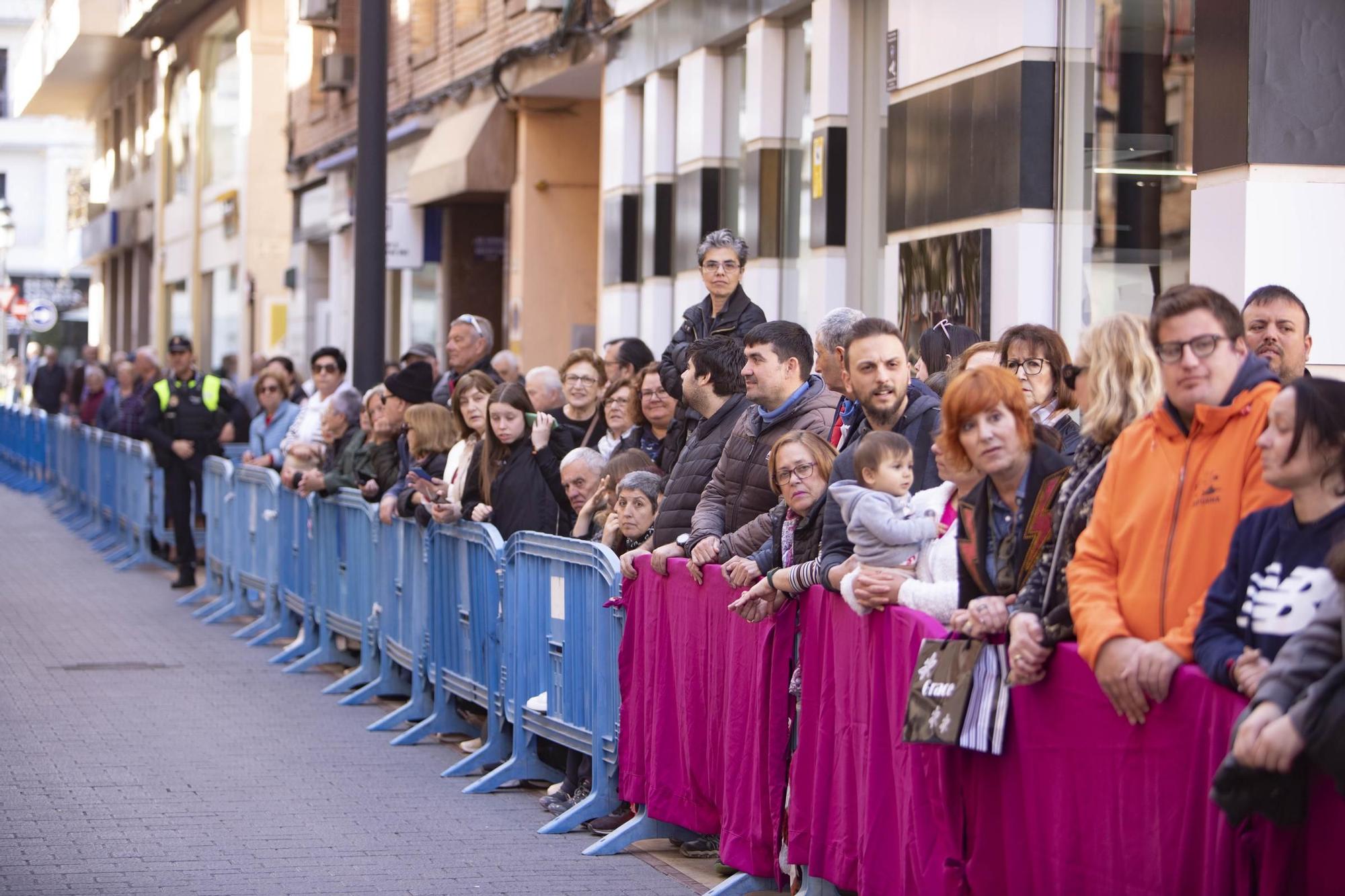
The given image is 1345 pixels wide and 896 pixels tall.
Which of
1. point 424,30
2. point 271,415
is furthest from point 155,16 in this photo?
point 271,415

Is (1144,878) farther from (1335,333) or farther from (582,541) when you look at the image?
(1335,333)

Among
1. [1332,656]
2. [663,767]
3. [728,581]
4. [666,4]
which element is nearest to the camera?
[1332,656]

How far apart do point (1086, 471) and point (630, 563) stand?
3.21 metres

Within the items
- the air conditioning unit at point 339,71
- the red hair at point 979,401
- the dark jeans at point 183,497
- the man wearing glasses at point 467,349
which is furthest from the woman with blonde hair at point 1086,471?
the air conditioning unit at point 339,71

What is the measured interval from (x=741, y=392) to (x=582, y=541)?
93cm

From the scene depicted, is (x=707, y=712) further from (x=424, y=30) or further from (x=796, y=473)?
(x=424, y=30)

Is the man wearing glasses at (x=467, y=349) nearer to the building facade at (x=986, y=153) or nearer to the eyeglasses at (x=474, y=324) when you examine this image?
the eyeglasses at (x=474, y=324)

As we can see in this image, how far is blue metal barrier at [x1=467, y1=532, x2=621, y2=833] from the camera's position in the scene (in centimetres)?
864

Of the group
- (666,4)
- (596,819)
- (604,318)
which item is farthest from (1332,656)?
(604,318)

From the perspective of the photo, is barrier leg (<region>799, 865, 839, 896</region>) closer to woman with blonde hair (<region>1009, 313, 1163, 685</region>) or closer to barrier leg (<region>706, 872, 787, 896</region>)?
barrier leg (<region>706, 872, 787, 896</region>)

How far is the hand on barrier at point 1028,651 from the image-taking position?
529cm

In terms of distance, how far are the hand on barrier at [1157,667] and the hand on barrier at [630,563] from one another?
12.3 ft

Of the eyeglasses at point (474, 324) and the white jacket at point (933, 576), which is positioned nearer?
the white jacket at point (933, 576)

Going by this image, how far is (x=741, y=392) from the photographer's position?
863 cm
